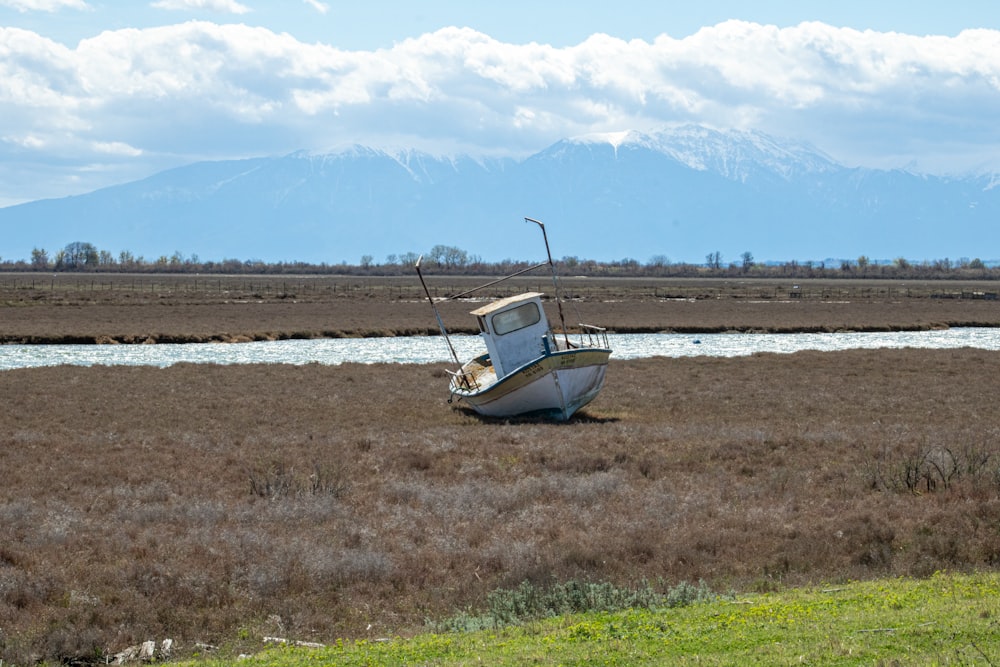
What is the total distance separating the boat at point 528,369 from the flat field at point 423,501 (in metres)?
0.94

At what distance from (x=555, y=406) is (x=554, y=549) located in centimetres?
1425

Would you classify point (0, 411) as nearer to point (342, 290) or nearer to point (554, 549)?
point (554, 549)

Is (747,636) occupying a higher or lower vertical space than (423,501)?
higher

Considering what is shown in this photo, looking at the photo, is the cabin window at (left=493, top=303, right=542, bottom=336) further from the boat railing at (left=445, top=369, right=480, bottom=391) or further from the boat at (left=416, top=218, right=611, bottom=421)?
the boat railing at (left=445, top=369, right=480, bottom=391)

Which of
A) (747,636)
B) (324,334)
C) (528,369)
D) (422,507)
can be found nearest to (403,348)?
(324,334)

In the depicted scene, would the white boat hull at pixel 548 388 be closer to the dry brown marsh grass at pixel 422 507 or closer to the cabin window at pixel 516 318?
the dry brown marsh grass at pixel 422 507

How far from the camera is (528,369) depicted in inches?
1103

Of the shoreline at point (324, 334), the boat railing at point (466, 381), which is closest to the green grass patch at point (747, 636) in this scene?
the boat railing at point (466, 381)

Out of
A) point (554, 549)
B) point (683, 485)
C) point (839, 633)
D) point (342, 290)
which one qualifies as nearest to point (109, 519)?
point (554, 549)

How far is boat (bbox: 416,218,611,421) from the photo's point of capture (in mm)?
28250

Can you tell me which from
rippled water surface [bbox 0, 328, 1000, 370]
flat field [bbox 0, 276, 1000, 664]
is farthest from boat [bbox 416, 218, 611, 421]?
rippled water surface [bbox 0, 328, 1000, 370]

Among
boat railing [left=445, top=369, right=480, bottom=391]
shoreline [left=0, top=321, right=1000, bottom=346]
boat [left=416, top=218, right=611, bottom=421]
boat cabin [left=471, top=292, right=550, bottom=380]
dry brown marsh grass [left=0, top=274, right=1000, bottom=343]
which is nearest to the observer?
boat [left=416, top=218, right=611, bottom=421]

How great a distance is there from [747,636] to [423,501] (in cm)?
858

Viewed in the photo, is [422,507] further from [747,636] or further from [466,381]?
[466,381]
